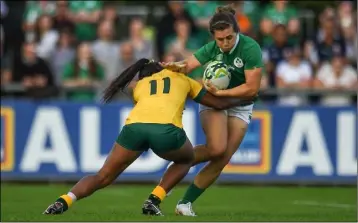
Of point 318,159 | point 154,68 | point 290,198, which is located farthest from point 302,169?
point 154,68

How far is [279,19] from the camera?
21328 mm

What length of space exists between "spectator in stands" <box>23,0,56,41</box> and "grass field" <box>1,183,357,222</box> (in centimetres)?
335

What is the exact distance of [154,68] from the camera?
11.9 meters

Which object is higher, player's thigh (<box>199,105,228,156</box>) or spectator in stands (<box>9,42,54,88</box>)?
spectator in stands (<box>9,42,54,88</box>)

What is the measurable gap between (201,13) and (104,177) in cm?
1013

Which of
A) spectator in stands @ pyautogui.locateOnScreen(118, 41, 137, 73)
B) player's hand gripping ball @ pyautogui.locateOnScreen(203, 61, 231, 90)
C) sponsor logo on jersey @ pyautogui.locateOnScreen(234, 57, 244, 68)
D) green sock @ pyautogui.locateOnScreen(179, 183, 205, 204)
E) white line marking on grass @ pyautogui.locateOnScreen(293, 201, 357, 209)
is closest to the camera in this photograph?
player's hand gripping ball @ pyautogui.locateOnScreen(203, 61, 231, 90)

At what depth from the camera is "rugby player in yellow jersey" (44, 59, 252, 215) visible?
1159 cm

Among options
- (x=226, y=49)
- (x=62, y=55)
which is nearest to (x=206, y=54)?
(x=226, y=49)

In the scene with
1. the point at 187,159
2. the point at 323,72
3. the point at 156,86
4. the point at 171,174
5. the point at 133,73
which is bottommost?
the point at 171,174

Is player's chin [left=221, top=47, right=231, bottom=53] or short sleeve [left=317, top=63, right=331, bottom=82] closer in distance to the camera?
player's chin [left=221, top=47, right=231, bottom=53]

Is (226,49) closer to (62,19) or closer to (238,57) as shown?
(238,57)

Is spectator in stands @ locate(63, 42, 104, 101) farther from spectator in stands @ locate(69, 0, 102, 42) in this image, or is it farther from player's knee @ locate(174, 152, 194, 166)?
player's knee @ locate(174, 152, 194, 166)

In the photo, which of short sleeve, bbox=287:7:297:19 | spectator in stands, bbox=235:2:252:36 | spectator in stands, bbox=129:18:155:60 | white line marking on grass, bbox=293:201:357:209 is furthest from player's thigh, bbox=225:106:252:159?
short sleeve, bbox=287:7:297:19

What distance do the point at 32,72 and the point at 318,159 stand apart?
5.31m
